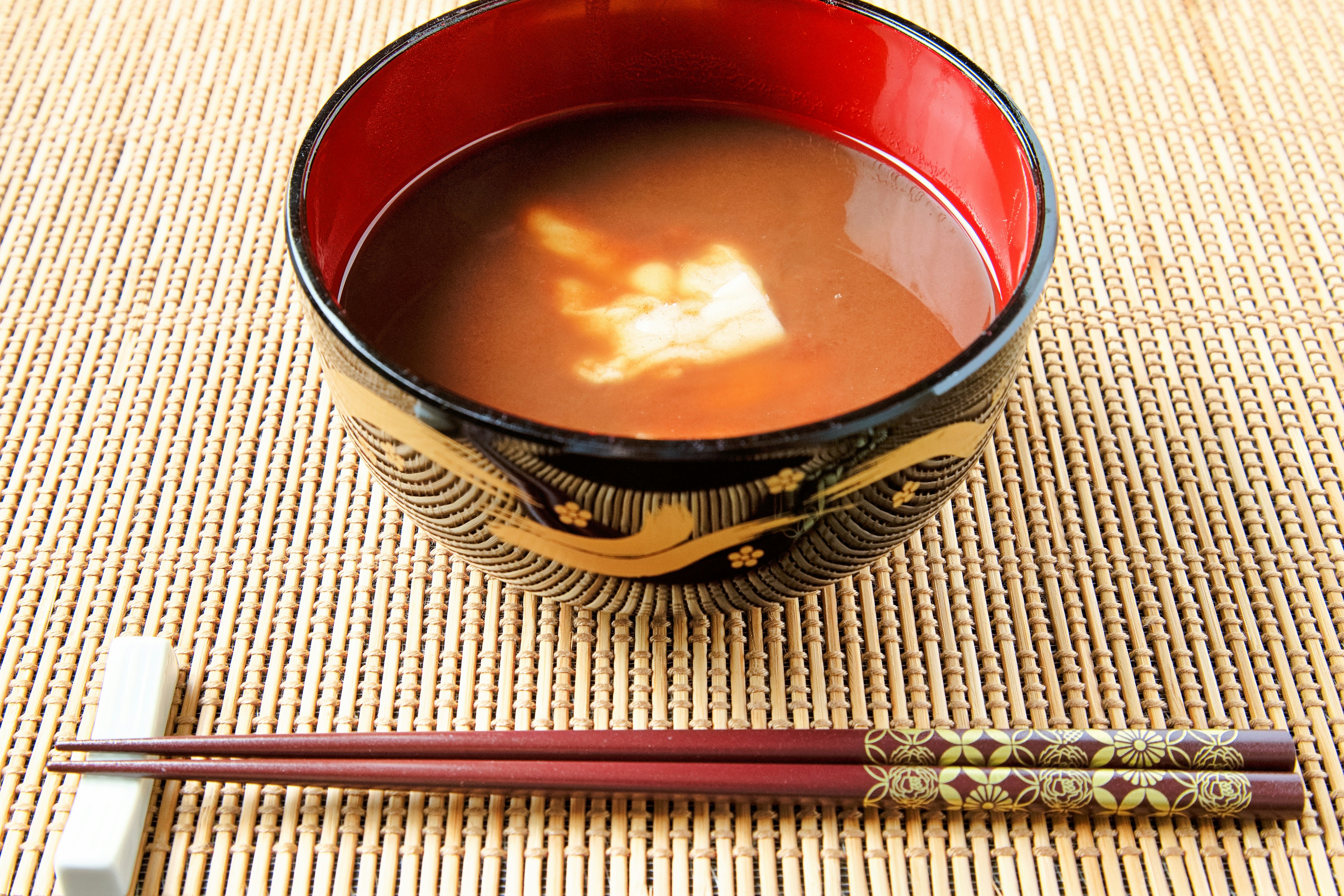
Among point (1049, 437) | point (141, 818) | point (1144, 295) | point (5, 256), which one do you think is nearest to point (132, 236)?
point (5, 256)

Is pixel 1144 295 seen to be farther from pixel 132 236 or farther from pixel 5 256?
pixel 5 256

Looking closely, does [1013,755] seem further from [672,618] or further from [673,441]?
[673,441]

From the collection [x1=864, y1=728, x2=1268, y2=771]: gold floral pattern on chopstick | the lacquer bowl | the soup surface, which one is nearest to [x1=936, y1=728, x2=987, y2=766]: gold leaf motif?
[x1=864, y1=728, x2=1268, y2=771]: gold floral pattern on chopstick

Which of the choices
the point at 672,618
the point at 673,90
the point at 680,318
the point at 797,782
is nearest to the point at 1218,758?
the point at 797,782

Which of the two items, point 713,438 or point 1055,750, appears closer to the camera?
point 713,438

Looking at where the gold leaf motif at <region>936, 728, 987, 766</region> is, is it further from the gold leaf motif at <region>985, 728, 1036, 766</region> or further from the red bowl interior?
the red bowl interior
